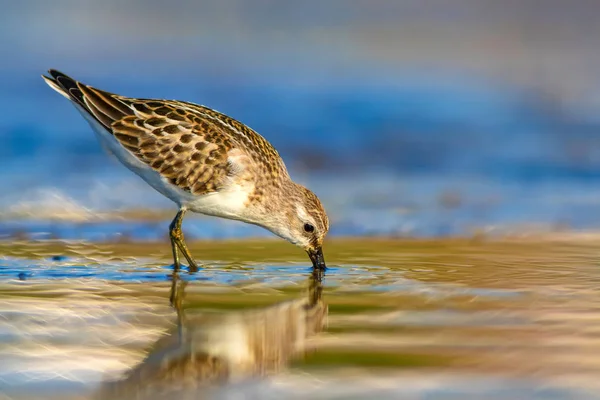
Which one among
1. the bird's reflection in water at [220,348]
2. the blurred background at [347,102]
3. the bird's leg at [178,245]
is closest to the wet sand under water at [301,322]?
the bird's reflection in water at [220,348]

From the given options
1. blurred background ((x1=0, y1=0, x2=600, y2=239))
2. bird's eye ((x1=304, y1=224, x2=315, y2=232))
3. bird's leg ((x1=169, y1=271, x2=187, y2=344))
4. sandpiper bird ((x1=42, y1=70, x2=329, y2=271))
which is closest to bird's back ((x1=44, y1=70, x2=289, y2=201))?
sandpiper bird ((x1=42, y1=70, x2=329, y2=271))

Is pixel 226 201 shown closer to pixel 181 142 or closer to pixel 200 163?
pixel 200 163

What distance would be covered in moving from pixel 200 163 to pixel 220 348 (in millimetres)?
2758

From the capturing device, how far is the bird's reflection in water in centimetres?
469

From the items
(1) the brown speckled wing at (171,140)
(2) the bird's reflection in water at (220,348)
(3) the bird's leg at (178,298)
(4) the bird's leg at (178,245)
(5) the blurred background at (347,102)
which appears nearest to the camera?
Answer: (2) the bird's reflection in water at (220,348)

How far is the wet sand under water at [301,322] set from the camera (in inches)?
187

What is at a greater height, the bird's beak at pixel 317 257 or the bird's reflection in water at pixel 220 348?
the bird's beak at pixel 317 257

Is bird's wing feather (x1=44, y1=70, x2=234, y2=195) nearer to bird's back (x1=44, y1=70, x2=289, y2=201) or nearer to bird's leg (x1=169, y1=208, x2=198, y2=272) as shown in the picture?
bird's back (x1=44, y1=70, x2=289, y2=201)

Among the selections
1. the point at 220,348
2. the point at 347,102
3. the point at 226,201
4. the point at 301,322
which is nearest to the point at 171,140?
the point at 226,201

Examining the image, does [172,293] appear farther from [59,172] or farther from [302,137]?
[302,137]

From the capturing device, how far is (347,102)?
15203mm

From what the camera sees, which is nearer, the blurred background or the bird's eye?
the bird's eye

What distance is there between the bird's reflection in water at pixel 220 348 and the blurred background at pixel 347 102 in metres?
3.07

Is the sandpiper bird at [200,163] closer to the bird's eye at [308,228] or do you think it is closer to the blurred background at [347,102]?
the bird's eye at [308,228]
